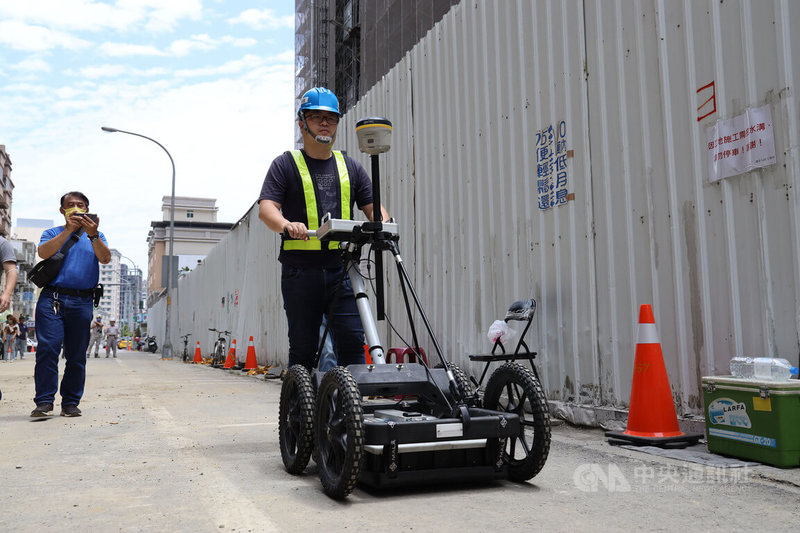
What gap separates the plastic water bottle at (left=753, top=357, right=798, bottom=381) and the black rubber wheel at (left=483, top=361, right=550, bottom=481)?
1.26 metres

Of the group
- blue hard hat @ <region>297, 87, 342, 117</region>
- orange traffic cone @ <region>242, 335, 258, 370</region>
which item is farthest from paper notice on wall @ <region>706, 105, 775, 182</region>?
orange traffic cone @ <region>242, 335, 258, 370</region>

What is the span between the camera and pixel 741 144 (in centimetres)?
386

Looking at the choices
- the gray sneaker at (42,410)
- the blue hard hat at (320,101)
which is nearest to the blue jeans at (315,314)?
the blue hard hat at (320,101)

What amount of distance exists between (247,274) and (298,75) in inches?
1211

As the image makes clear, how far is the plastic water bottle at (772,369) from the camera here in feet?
11.0

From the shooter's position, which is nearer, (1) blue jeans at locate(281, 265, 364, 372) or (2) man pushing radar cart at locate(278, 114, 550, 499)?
(2) man pushing radar cart at locate(278, 114, 550, 499)

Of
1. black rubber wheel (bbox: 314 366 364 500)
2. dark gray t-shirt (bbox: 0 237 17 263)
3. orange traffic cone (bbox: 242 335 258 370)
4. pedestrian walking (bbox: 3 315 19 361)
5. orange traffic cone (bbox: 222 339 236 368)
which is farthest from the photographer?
pedestrian walking (bbox: 3 315 19 361)

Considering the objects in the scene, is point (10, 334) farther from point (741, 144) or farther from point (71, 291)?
point (741, 144)

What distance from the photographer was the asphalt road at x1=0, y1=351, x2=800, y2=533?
240 cm

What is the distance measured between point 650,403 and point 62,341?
4646 millimetres

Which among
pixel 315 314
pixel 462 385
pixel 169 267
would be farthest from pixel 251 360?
pixel 169 267

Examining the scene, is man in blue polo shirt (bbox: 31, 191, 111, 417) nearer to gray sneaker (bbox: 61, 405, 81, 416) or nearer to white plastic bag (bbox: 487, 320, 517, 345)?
gray sneaker (bbox: 61, 405, 81, 416)

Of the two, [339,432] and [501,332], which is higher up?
[501,332]

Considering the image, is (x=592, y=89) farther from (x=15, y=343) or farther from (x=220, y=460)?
(x=15, y=343)
